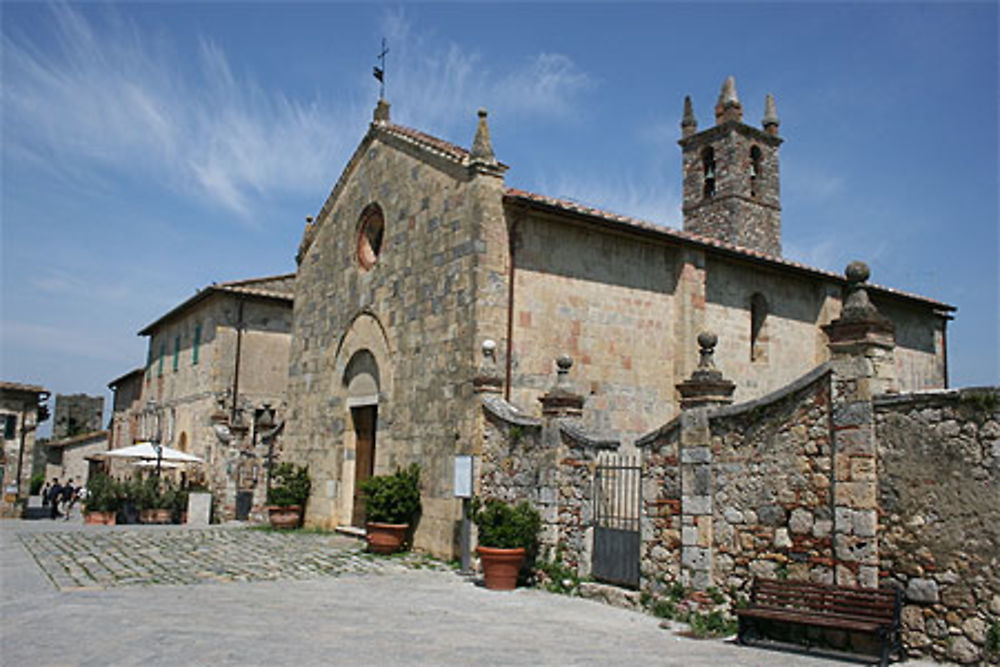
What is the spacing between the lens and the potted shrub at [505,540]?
10859mm

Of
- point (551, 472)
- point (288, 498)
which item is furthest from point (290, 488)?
point (551, 472)

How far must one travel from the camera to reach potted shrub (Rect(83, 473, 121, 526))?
68.8 feet

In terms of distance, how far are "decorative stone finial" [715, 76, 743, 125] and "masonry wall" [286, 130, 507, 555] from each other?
15.4 meters

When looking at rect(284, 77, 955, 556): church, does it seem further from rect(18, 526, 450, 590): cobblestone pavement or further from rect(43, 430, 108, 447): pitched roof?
rect(43, 430, 108, 447): pitched roof

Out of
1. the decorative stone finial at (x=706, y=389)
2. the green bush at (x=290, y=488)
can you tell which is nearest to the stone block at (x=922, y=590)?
the decorative stone finial at (x=706, y=389)

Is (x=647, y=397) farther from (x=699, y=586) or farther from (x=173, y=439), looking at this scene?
(x=173, y=439)

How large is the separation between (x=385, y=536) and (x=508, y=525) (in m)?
3.64

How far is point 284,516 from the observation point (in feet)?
59.4

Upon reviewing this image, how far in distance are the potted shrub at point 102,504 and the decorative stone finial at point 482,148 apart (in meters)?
14.1

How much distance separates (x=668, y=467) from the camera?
9.35 m

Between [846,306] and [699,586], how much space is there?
3352 mm

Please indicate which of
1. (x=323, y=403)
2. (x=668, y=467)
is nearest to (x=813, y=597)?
(x=668, y=467)

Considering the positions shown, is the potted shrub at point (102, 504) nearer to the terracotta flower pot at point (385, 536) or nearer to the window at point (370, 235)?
the window at point (370, 235)

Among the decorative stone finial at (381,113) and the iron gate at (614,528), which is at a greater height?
the decorative stone finial at (381,113)
